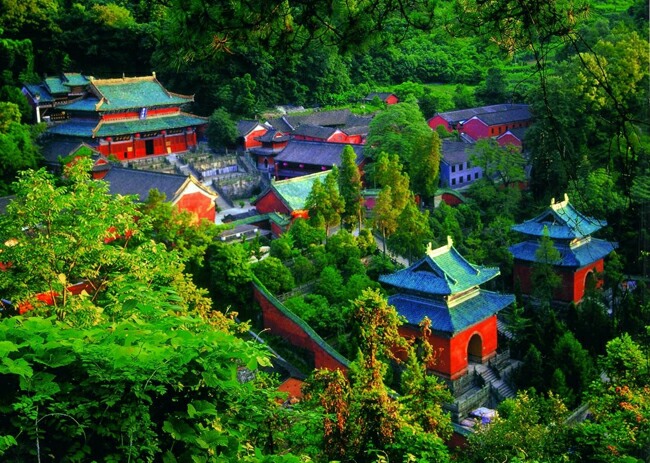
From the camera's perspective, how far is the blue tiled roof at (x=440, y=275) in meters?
15.1

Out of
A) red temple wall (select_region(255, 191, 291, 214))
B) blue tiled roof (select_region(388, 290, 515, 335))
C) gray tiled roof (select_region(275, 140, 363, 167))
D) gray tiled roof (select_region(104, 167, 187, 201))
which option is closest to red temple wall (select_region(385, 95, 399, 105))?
gray tiled roof (select_region(275, 140, 363, 167))

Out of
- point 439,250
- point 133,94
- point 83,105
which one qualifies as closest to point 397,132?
point 133,94

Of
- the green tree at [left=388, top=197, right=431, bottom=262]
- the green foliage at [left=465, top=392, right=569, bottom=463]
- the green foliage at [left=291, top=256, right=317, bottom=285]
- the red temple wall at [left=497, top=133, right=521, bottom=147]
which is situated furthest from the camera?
the red temple wall at [left=497, top=133, right=521, bottom=147]

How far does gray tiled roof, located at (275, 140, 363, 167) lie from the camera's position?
26719 mm

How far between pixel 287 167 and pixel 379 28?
23473 mm

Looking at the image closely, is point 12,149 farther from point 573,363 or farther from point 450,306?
point 573,363

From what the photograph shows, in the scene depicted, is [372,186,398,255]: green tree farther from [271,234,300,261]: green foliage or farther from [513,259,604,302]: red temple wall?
[513,259,604,302]: red temple wall

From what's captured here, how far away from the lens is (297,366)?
623 inches

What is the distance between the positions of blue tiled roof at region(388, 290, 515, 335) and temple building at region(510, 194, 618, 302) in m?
2.90

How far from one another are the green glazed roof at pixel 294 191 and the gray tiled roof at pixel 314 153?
3.93 m

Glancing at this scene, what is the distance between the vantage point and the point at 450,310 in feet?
49.4

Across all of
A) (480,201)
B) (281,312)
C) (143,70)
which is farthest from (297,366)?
(143,70)

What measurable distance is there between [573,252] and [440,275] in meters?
4.65

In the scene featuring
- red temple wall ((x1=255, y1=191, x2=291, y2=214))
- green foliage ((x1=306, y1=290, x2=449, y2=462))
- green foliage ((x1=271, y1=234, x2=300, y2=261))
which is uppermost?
green foliage ((x1=306, y1=290, x2=449, y2=462))
